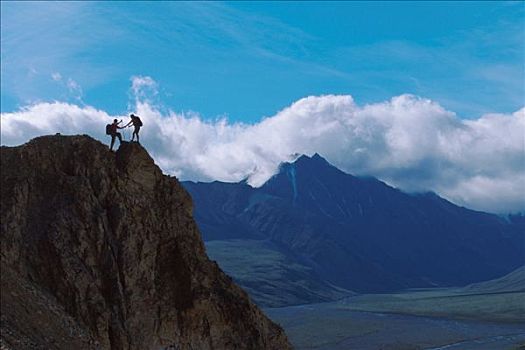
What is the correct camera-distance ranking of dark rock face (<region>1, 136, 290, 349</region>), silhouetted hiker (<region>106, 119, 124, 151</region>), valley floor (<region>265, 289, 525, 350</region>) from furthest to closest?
valley floor (<region>265, 289, 525, 350</region>) < silhouetted hiker (<region>106, 119, 124, 151</region>) < dark rock face (<region>1, 136, 290, 349</region>)

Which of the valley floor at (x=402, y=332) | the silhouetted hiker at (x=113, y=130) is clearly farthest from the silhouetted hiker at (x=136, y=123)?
the valley floor at (x=402, y=332)

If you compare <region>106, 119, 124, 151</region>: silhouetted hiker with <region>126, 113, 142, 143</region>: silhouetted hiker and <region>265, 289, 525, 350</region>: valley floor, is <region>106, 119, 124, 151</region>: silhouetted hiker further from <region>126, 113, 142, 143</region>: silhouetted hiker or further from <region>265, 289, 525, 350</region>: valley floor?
<region>265, 289, 525, 350</region>: valley floor

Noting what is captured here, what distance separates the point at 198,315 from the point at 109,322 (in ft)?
16.8

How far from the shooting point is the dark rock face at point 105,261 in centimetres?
Result: 2589

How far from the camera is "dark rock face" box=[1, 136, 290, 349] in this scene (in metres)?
25.9

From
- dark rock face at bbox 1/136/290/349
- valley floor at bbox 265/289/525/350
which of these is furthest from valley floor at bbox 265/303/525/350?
dark rock face at bbox 1/136/290/349

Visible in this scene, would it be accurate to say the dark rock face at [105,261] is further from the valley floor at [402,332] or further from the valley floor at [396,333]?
the valley floor at [396,333]

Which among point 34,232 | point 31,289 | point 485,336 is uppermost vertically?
point 34,232

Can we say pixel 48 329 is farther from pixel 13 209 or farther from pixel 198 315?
pixel 198 315

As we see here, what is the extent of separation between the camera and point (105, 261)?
1148 inches

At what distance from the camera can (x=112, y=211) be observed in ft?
102

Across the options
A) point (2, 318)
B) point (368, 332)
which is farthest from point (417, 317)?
point (2, 318)

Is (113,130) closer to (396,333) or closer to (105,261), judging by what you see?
(105,261)

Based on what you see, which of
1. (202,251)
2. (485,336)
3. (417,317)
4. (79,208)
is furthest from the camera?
(417,317)
